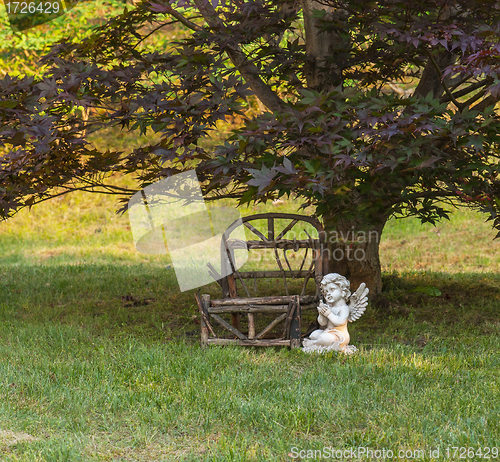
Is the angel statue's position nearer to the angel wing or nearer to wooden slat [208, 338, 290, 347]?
the angel wing

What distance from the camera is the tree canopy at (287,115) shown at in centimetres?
348

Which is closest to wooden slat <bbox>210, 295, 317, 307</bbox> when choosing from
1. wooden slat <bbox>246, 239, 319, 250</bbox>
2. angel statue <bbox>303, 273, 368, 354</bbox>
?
angel statue <bbox>303, 273, 368, 354</bbox>

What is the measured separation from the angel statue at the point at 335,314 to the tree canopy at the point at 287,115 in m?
0.58

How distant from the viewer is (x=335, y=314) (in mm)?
4086

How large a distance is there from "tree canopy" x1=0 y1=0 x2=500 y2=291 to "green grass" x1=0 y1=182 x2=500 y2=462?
1.13 m

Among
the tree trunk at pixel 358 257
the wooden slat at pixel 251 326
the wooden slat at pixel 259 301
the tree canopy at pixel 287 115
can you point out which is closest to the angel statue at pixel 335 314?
the wooden slat at pixel 259 301

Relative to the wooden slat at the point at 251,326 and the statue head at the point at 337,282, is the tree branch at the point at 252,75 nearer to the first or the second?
the statue head at the point at 337,282

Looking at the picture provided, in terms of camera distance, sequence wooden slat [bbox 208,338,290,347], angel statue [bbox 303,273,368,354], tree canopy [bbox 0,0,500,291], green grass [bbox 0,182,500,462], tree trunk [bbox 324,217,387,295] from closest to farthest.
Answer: green grass [bbox 0,182,500,462] → tree canopy [bbox 0,0,500,291] → angel statue [bbox 303,273,368,354] → wooden slat [bbox 208,338,290,347] → tree trunk [bbox 324,217,387,295]

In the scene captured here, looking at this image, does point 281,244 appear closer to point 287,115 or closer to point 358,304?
point 358,304

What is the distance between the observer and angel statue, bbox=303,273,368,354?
4.05 metres

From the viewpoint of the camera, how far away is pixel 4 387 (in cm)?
346

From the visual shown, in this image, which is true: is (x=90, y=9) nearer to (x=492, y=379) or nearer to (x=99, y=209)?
(x=99, y=209)

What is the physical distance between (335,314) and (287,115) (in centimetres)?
153

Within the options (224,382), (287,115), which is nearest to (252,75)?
(287,115)
